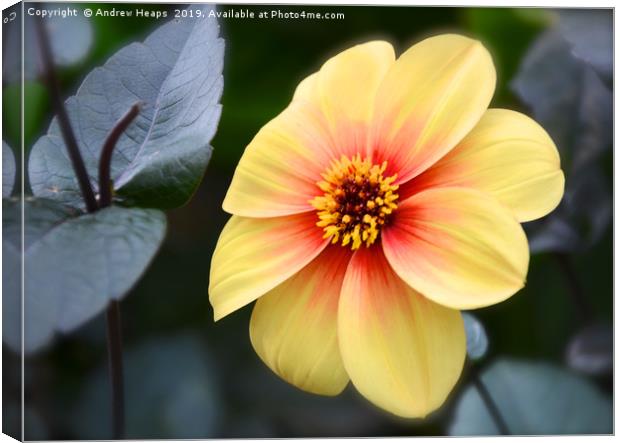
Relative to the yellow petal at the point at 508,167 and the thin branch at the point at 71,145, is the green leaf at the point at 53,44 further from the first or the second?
the yellow petal at the point at 508,167

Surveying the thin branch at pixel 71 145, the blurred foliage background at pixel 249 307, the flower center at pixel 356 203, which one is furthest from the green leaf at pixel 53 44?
the flower center at pixel 356 203

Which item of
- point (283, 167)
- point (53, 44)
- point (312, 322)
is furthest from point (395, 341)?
point (53, 44)

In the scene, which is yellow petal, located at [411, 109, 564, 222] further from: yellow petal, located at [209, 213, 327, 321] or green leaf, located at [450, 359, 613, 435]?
green leaf, located at [450, 359, 613, 435]

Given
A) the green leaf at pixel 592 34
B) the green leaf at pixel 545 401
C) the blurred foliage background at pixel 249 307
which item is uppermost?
the green leaf at pixel 592 34

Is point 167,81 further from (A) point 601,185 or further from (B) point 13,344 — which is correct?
(A) point 601,185

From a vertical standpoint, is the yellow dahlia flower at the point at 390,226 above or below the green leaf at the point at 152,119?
below

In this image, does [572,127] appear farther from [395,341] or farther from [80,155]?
[80,155]

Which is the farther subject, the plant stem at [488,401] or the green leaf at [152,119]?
the plant stem at [488,401]
